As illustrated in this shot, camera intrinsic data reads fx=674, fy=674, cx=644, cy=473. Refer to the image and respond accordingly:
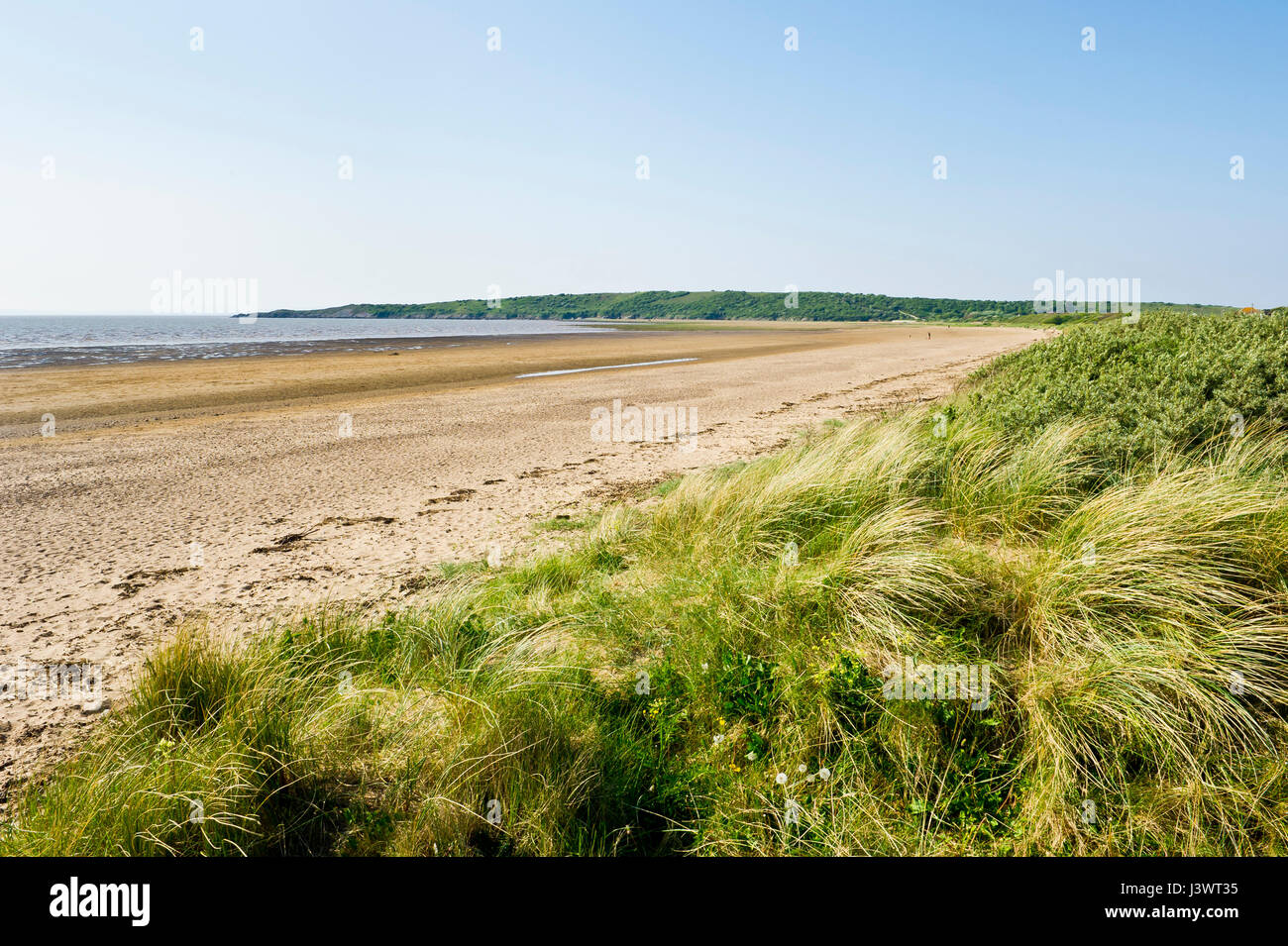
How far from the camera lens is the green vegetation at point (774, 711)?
8.42ft

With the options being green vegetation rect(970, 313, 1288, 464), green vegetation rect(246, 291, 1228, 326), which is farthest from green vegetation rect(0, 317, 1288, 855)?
green vegetation rect(246, 291, 1228, 326)

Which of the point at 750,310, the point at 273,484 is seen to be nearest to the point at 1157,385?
the point at 273,484

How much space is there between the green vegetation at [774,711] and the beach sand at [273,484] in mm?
1003

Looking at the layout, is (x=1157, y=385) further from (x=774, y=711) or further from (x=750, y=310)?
(x=750, y=310)

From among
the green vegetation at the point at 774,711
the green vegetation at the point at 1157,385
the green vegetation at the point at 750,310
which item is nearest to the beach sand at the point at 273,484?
the green vegetation at the point at 774,711

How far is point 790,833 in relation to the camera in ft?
8.58

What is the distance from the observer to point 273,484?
8773 millimetres

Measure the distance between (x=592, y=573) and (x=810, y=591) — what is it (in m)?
1.83

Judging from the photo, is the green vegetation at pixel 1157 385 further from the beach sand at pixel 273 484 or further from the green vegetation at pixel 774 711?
the beach sand at pixel 273 484

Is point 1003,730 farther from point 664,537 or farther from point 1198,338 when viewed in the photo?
point 1198,338
